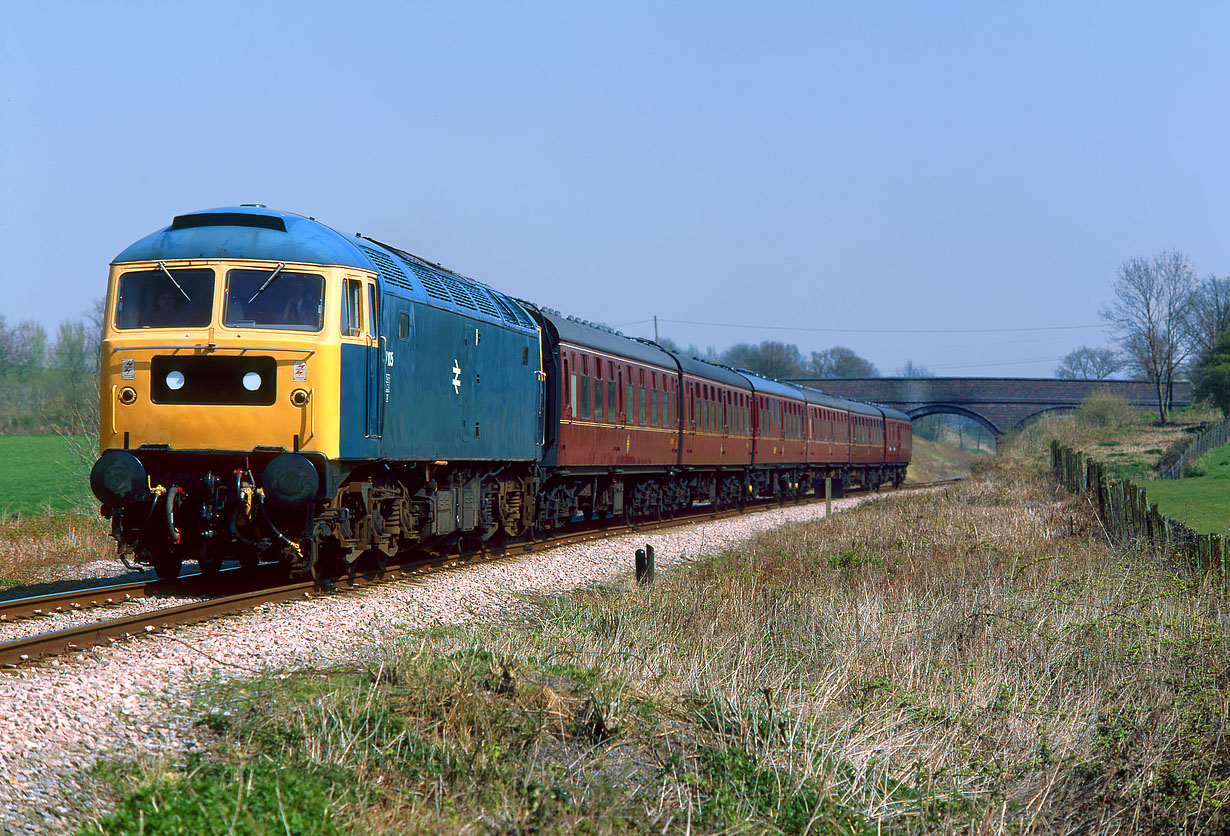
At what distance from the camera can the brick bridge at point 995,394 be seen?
92000 mm

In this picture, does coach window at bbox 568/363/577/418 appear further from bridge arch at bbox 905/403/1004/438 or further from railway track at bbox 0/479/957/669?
bridge arch at bbox 905/403/1004/438

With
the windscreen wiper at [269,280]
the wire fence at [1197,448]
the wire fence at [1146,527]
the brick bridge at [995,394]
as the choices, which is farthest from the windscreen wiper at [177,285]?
the brick bridge at [995,394]

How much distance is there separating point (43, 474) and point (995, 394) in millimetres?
72852

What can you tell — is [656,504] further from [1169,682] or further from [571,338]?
[1169,682]

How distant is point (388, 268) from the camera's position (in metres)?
12.8

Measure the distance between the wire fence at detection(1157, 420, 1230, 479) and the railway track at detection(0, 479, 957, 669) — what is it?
27.0 metres

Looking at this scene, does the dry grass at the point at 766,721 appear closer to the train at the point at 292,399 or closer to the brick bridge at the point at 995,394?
the train at the point at 292,399

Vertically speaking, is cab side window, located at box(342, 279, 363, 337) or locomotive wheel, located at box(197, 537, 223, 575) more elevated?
cab side window, located at box(342, 279, 363, 337)

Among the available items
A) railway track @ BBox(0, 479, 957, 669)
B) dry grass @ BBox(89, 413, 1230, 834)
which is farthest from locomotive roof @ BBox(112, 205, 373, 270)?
dry grass @ BBox(89, 413, 1230, 834)

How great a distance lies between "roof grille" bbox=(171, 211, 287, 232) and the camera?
38.8ft

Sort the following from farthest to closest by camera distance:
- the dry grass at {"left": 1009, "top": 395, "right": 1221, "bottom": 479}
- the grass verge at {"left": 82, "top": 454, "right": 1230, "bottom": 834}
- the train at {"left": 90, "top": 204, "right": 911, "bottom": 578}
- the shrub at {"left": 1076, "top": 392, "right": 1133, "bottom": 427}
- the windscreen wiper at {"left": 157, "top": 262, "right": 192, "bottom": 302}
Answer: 1. the shrub at {"left": 1076, "top": 392, "right": 1133, "bottom": 427}
2. the dry grass at {"left": 1009, "top": 395, "right": 1221, "bottom": 479}
3. the windscreen wiper at {"left": 157, "top": 262, "right": 192, "bottom": 302}
4. the train at {"left": 90, "top": 204, "right": 911, "bottom": 578}
5. the grass verge at {"left": 82, "top": 454, "right": 1230, "bottom": 834}

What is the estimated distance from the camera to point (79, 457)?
70.4 ft

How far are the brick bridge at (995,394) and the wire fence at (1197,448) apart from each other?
139ft

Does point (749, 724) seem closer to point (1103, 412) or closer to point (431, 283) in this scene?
point (431, 283)
